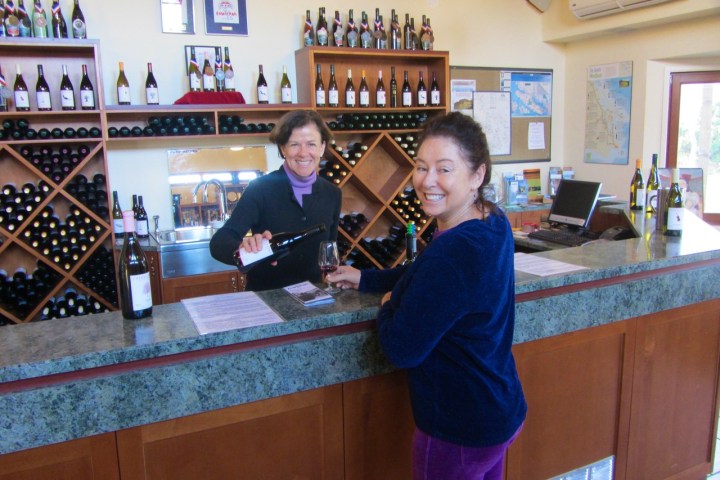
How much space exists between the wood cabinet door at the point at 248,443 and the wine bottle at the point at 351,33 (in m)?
3.40

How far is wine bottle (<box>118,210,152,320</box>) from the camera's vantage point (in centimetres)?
152

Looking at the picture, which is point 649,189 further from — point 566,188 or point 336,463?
point 336,463

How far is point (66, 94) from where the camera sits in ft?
11.8

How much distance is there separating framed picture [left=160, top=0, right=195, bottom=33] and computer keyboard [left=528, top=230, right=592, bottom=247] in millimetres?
2810

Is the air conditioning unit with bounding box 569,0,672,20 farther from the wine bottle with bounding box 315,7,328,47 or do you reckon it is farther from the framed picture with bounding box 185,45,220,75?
the framed picture with bounding box 185,45,220,75

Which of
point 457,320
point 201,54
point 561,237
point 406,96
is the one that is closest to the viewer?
point 457,320

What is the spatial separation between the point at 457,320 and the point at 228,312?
69 cm

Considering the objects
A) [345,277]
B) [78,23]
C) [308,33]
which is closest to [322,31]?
[308,33]

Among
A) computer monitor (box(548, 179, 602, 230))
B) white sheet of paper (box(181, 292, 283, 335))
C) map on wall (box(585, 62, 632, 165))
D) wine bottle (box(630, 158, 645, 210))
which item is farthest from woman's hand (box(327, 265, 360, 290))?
map on wall (box(585, 62, 632, 165))

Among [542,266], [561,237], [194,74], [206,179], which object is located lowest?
[561,237]

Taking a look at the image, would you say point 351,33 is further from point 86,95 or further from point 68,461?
point 68,461

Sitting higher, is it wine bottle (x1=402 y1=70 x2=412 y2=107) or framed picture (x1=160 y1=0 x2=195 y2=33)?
framed picture (x1=160 y1=0 x2=195 y2=33)

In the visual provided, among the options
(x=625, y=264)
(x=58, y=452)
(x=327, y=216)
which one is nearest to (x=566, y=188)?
(x=625, y=264)

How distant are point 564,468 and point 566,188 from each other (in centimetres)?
186
